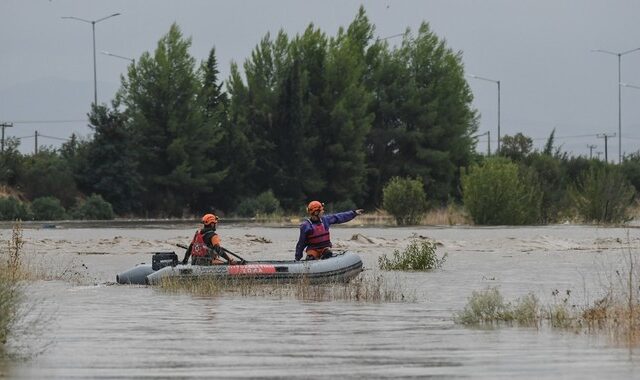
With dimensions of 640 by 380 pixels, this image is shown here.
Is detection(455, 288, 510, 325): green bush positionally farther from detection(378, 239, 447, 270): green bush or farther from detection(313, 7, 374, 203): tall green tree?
detection(313, 7, 374, 203): tall green tree

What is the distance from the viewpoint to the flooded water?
15219mm

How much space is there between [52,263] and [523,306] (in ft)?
60.6

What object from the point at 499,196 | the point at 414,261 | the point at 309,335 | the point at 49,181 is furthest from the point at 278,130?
the point at 309,335

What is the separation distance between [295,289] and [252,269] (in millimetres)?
1327

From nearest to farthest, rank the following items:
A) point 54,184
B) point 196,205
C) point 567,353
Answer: point 567,353 < point 54,184 < point 196,205

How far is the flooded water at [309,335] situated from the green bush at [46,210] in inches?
1302

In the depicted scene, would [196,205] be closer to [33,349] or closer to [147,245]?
[147,245]

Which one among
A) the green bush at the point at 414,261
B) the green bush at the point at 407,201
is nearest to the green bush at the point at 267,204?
the green bush at the point at 407,201

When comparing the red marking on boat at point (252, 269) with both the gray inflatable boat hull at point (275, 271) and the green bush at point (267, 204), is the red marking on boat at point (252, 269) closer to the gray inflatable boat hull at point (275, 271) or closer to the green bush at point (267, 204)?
the gray inflatable boat hull at point (275, 271)

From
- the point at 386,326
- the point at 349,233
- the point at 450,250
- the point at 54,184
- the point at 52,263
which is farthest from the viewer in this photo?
the point at 54,184

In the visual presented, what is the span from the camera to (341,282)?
90.7ft

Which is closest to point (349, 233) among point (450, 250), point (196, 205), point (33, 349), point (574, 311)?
point (450, 250)

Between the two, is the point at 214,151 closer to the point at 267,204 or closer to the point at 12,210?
the point at 267,204

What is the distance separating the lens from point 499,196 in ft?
203
